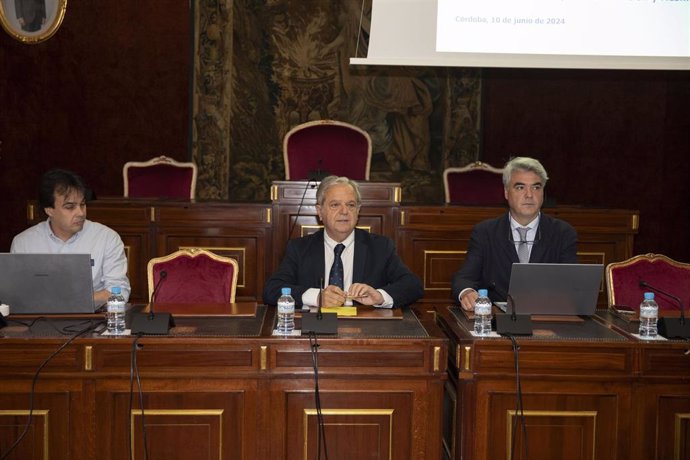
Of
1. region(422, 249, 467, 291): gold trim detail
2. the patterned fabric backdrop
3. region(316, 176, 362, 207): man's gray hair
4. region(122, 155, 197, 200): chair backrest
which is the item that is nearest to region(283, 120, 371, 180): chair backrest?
region(122, 155, 197, 200): chair backrest

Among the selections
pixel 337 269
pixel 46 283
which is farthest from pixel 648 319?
pixel 46 283

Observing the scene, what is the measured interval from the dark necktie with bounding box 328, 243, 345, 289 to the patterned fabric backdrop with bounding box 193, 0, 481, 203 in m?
4.04

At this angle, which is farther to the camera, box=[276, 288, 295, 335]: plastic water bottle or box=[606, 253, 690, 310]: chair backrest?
box=[606, 253, 690, 310]: chair backrest

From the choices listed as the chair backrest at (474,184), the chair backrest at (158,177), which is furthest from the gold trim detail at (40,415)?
the chair backrest at (474,184)

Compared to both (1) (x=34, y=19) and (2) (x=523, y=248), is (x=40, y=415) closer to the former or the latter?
(2) (x=523, y=248)

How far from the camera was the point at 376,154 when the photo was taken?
750 centimetres

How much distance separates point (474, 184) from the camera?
19.3 ft

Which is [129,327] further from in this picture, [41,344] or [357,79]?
[357,79]

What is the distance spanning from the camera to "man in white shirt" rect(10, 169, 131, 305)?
3.23 metres

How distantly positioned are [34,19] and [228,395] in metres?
4.78

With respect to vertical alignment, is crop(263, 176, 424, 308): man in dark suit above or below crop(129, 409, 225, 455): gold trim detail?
above

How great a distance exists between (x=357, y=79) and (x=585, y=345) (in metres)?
5.24

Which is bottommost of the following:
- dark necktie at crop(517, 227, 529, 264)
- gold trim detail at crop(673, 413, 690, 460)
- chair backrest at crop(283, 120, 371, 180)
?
gold trim detail at crop(673, 413, 690, 460)

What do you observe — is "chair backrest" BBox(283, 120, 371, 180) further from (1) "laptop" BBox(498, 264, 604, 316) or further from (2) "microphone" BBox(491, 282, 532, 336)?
(2) "microphone" BBox(491, 282, 532, 336)
